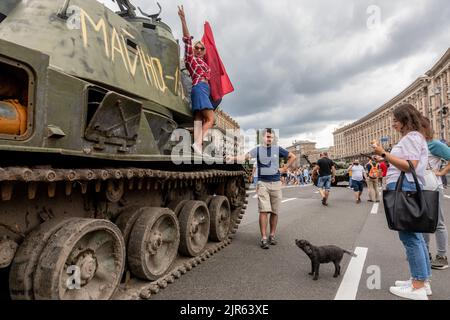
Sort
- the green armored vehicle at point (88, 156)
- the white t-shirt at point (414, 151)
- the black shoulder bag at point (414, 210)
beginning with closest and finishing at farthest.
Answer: the green armored vehicle at point (88, 156) < the black shoulder bag at point (414, 210) < the white t-shirt at point (414, 151)

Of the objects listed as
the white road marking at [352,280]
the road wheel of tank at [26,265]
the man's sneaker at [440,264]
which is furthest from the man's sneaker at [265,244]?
the road wheel of tank at [26,265]

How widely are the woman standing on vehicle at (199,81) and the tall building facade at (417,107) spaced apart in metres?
20.1

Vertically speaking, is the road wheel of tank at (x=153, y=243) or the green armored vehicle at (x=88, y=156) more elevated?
the green armored vehicle at (x=88, y=156)

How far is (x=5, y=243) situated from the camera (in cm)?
240

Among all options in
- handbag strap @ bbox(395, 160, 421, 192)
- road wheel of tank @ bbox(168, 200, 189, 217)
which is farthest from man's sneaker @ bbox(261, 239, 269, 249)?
handbag strap @ bbox(395, 160, 421, 192)

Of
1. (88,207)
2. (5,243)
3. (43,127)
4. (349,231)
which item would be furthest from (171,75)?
(349,231)

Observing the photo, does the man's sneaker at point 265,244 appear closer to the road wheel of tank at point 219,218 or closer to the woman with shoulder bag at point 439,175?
the road wheel of tank at point 219,218

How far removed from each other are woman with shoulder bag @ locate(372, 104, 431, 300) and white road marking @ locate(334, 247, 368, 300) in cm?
43

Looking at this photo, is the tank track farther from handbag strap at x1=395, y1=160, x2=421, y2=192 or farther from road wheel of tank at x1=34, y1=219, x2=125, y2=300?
handbag strap at x1=395, y1=160, x2=421, y2=192

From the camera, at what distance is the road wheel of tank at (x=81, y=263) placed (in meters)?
2.39

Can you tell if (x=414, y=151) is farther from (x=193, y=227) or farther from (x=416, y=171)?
(x=193, y=227)
